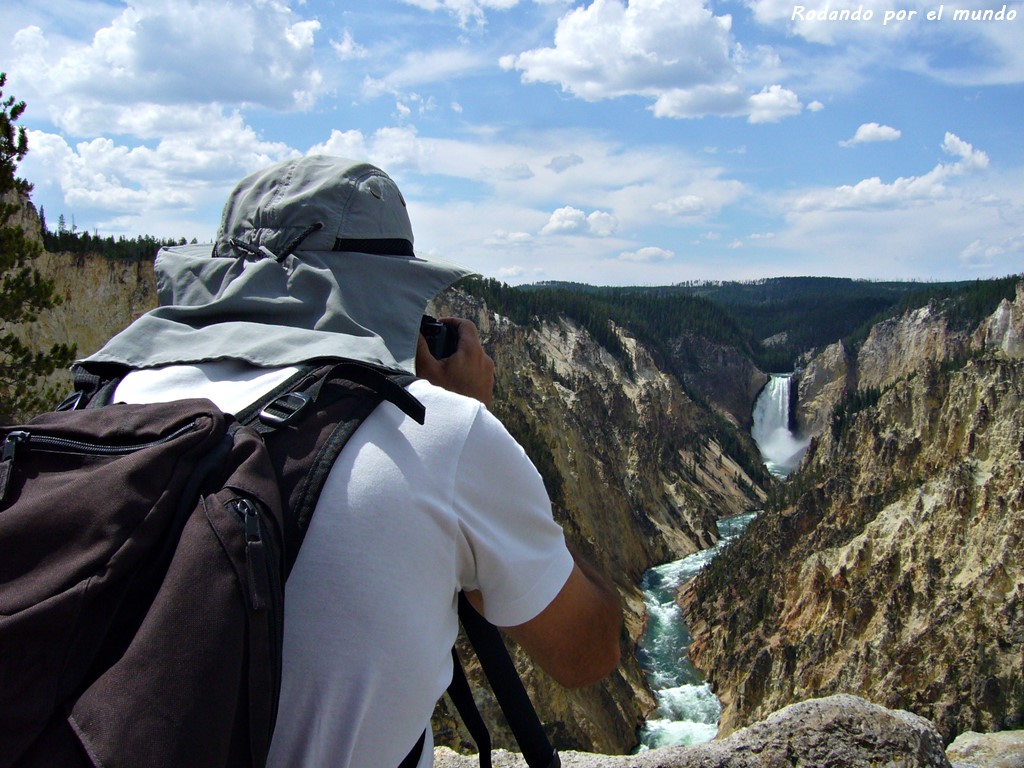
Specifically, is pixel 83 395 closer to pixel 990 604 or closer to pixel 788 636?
pixel 990 604

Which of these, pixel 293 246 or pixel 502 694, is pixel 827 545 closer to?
pixel 502 694

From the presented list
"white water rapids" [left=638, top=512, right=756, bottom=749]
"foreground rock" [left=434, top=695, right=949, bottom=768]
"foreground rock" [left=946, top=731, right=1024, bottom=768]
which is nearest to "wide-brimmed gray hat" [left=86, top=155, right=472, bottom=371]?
"foreground rock" [left=434, top=695, right=949, bottom=768]

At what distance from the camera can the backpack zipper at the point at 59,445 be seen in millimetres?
1142

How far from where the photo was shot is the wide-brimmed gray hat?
4.83ft

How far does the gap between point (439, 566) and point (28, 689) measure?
56 cm

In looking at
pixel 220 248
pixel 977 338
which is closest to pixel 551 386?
pixel 977 338

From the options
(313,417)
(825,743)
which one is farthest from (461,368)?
(825,743)

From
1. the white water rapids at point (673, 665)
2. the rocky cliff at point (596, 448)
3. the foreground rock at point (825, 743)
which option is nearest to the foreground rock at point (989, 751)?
the foreground rock at point (825, 743)

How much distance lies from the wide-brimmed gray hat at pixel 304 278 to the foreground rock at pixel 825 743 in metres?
2.38

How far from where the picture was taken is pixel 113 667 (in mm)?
971

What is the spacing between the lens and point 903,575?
1988cm

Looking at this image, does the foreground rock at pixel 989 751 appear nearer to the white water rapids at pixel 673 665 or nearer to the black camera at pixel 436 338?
the black camera at pixel 436 338

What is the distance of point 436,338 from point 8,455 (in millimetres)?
866

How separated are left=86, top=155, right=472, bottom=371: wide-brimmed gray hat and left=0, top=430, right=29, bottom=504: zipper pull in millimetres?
310
